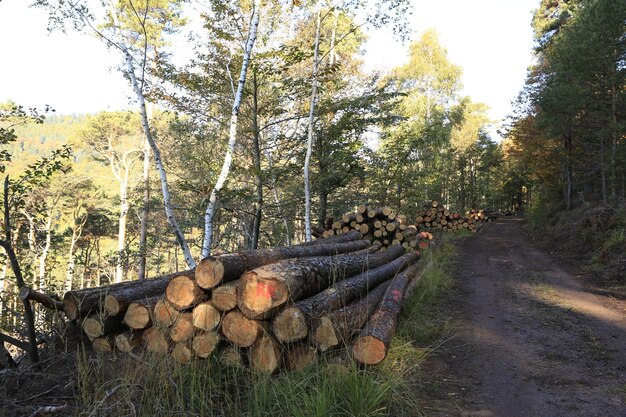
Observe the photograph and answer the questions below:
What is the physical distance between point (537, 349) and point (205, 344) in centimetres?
389

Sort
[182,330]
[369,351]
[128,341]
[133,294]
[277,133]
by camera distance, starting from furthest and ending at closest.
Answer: [277,133], [133,294], [128,341], [182,330], [369,351]

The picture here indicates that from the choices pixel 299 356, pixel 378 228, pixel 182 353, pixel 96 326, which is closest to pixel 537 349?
pixel 299 356

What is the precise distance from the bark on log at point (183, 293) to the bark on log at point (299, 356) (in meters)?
1.00

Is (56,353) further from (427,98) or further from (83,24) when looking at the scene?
(427,98)

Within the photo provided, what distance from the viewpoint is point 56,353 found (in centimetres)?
388

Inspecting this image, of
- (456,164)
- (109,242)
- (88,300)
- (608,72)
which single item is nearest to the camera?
(88,300)

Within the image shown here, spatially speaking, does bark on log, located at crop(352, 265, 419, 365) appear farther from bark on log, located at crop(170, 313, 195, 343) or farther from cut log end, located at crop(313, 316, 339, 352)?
bark on log, located at crop(170, 313, 195, 343)

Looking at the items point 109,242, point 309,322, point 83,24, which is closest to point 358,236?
point 309,322

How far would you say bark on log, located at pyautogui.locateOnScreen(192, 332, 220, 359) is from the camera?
11.2 ft

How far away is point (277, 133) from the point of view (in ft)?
54.9

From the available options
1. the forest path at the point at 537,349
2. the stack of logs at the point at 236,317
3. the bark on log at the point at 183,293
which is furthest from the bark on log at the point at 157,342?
the forest path at the point at 537,349

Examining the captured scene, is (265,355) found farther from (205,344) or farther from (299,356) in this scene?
(205,344)

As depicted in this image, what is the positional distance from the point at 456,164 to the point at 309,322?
32.1m

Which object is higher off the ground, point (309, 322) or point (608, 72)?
point (608, 72)
